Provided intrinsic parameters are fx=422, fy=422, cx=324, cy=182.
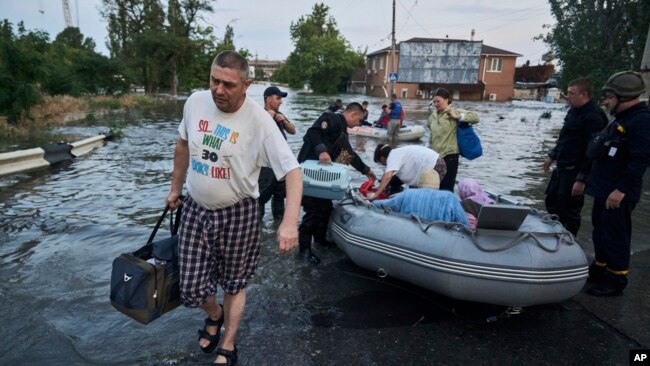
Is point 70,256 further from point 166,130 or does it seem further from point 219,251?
point 166,130

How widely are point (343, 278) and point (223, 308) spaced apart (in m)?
1.64

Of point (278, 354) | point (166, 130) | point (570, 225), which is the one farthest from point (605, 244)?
point (166, 130)

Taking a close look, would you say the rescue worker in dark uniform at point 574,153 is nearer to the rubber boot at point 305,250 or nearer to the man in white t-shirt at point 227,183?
the rubber boot at point 305,250

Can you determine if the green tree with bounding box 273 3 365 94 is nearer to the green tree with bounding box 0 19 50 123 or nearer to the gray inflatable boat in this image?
the green tree with bounding box 0 19 50 123

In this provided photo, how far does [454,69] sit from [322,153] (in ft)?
167

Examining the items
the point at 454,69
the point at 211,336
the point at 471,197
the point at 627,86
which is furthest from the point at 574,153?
the point at 454,69

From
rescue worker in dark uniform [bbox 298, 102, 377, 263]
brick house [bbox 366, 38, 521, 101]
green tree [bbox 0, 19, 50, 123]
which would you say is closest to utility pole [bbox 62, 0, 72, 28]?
brick house [bbox 366, 38, 521, 101]

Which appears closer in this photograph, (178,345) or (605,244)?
(178,345)

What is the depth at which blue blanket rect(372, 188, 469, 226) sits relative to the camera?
12.1 ft

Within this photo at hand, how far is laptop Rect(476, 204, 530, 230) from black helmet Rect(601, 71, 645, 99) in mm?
1450

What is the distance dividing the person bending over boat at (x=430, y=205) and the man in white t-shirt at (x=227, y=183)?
1.68m

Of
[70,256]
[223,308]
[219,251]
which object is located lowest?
[70,256]

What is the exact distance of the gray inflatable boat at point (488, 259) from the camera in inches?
120

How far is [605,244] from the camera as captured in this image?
3.82 meters
